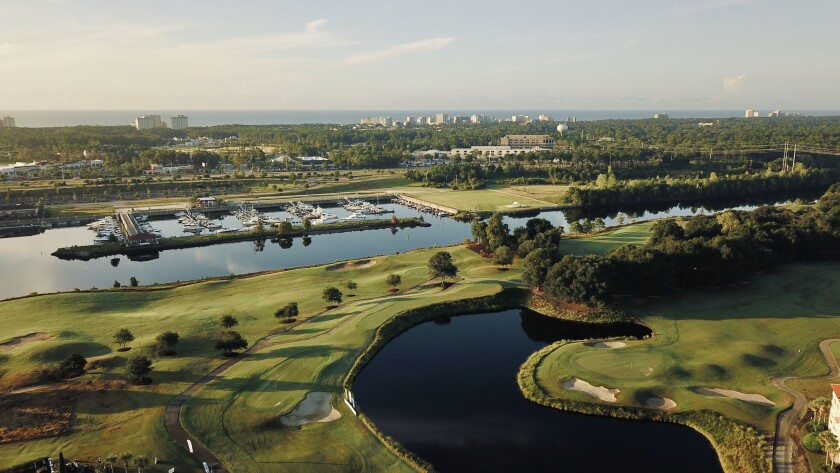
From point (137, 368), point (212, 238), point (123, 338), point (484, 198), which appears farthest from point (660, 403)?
point (484, 198)

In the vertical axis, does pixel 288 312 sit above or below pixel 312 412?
above

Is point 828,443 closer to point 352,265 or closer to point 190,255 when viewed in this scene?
point 352,265

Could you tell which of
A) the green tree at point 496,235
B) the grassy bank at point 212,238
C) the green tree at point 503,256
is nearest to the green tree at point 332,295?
the green tree at point 503,256

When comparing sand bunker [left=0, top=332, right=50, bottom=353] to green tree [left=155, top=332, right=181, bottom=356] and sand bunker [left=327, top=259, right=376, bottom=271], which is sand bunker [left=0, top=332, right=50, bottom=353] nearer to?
green tree [left=155, top=332, right=181, bottom=356]

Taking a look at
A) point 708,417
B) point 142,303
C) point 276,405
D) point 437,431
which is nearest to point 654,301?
point 708,417

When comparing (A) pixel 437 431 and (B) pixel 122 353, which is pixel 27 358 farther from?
(A) pixel 437 431

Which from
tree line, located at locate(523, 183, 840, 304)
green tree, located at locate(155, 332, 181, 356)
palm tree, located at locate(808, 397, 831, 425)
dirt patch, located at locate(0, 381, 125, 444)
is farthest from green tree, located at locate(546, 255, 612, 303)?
dirt patch, located at locate(0, 381, 125, 444)
